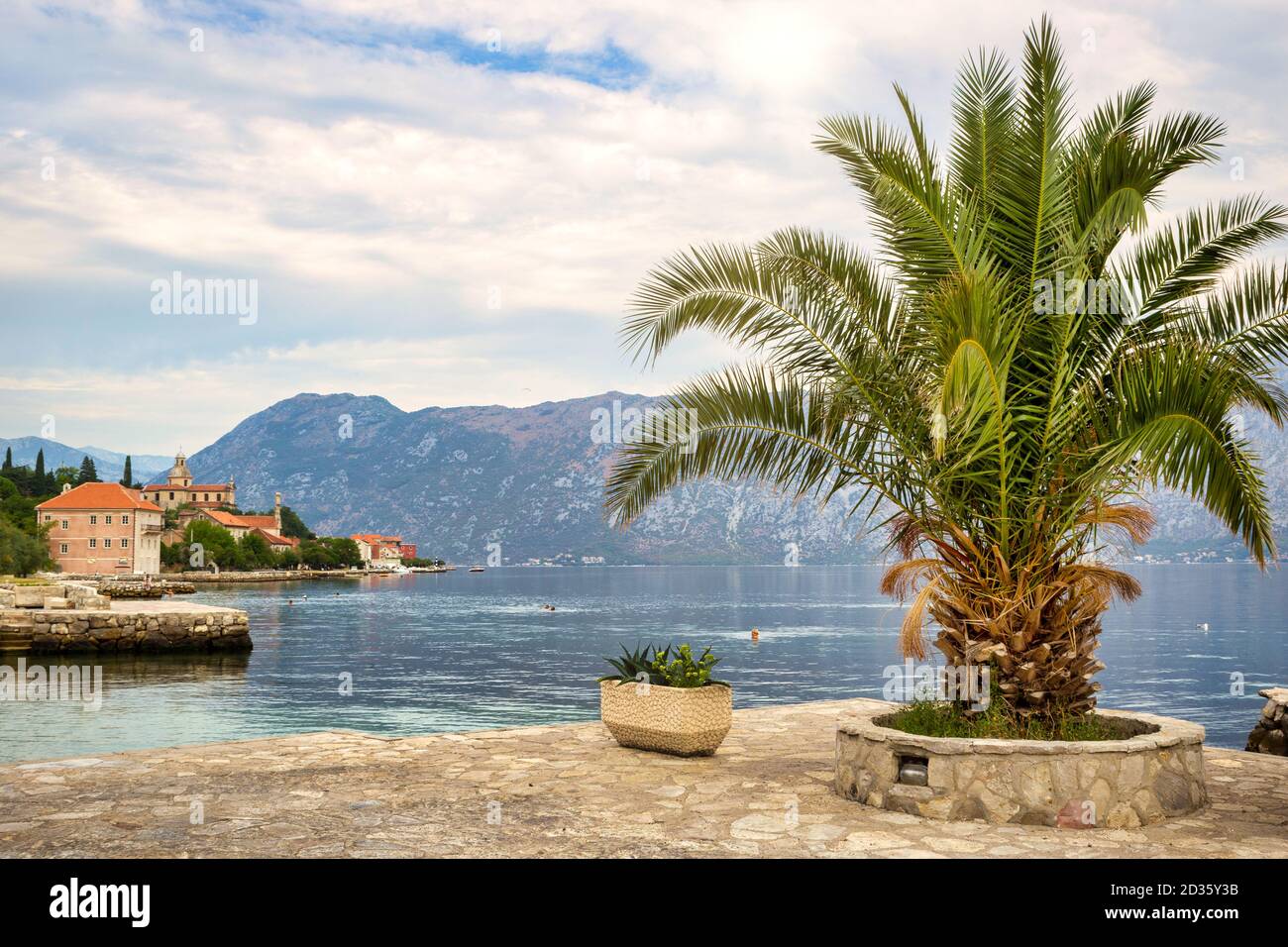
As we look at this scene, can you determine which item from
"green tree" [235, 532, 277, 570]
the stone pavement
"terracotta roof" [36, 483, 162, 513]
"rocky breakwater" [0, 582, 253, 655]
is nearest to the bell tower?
"green tree" [235, 532, 277, 570]

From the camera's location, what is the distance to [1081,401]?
8.48 meters

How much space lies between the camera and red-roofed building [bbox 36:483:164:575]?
105 m

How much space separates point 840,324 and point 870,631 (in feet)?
223

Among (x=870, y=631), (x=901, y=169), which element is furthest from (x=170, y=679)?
(x=870, y=631)

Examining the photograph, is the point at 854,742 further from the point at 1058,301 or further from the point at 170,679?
the point at 170,679

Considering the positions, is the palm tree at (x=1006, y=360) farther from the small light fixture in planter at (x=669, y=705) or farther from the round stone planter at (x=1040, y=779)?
the small light fixture in planter at (x=669, y=705)

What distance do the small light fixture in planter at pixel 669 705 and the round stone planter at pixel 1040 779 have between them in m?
2.18

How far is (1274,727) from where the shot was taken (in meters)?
11.8

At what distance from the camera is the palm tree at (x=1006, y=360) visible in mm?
7996

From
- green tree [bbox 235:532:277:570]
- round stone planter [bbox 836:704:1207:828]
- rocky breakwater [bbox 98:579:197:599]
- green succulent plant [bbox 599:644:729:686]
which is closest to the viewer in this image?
A: round stone planter [bbox 836:704:1207:828]

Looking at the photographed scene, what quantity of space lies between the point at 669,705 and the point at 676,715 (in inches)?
4.4

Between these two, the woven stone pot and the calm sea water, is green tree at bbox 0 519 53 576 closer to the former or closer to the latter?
the calm sea water

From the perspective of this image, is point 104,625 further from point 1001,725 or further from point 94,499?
point 94,499

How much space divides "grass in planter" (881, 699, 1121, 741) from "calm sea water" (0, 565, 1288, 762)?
20288 millimetres
